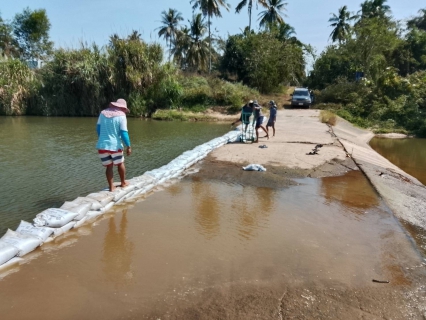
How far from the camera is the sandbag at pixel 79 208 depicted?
180 inches

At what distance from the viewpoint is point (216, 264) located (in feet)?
12.4

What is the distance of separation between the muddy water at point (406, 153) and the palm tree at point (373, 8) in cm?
2979

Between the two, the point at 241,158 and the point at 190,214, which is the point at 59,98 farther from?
the point at 190,214

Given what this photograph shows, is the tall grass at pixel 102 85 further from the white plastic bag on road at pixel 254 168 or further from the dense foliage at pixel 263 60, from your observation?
the white plastic bag on road at pixel 254 168

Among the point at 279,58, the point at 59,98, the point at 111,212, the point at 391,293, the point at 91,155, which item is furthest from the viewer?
the point at 279,58

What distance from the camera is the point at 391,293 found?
337 centimetres

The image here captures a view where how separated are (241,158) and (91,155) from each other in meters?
4.25

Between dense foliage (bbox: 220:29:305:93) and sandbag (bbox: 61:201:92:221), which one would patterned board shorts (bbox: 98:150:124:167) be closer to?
sandbag (bbox: 61:201:92:221)

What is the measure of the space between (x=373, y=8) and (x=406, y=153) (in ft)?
114

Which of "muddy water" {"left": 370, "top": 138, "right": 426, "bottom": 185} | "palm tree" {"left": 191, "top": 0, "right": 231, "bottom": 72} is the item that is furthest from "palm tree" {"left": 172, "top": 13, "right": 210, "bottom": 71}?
"muddy water" {"left": 370, "top": 138, "right": 426, "bottom": 185}

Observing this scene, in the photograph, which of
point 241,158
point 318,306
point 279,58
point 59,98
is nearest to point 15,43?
point 59,98

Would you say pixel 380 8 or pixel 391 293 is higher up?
pixel 380 8

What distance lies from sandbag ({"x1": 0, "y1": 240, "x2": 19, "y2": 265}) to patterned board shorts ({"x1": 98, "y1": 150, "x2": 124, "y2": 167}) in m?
2.14

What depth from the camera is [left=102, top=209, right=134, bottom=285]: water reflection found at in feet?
11.5
